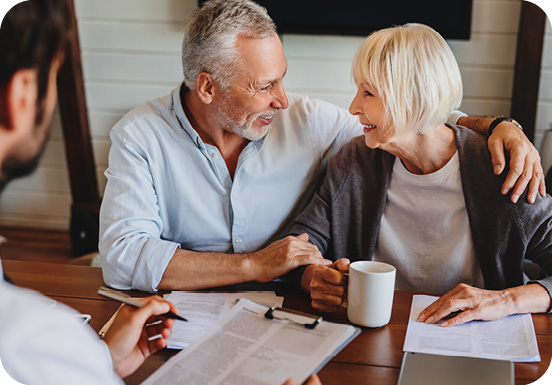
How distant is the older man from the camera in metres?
1.46

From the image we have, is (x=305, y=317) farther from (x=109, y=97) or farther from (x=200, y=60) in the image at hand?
(x=109, y=97)

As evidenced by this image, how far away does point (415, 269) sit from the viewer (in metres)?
1.45

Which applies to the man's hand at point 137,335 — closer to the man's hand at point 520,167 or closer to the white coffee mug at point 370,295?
the white coffee mug at point 370,295

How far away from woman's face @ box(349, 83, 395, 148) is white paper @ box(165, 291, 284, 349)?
0.46m

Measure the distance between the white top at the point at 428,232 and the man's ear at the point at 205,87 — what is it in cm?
55

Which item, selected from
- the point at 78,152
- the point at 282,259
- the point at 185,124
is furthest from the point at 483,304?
the point at 78,152

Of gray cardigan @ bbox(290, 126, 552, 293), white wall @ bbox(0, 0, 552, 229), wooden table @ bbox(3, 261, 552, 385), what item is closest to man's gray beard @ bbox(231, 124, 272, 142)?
gray cardigan @ bbox(290, 126, 552, 293)

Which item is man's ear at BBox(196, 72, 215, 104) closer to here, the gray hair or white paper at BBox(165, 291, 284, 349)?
the gray hair

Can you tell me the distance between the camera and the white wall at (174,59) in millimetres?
2773

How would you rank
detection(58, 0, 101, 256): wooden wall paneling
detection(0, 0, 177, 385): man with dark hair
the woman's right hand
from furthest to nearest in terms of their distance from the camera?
detection(58, 0, 101, 256): wooden wall paneling → the woman's right hand → detection(0, 0, 177, 385): man with dark hair

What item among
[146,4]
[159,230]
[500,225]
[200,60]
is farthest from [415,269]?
[146,4]

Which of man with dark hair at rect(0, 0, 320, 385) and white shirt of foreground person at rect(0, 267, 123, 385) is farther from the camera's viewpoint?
white shirt of foreground person at rect(0, 267, 123, 385)

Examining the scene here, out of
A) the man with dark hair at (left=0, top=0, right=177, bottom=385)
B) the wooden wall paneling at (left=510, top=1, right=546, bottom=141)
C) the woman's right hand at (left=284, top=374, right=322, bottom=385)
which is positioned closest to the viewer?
the man with dark hair at (left=0, top=0, right=177, bottom=385)

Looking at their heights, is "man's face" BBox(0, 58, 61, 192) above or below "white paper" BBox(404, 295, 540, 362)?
above
